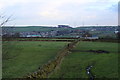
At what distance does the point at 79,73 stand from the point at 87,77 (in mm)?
1869

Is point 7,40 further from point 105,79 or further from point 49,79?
point 105,79

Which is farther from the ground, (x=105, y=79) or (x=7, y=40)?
(x=7, y=40)

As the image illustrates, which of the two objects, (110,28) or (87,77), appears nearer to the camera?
(87,77)

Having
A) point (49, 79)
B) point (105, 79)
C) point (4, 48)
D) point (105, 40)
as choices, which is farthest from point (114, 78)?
point (105, 40)

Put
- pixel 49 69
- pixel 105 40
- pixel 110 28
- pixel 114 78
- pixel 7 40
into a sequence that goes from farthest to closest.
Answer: pixel 110 28
pixel 105 40
pixel 49 69
pixel 114 78
pixel 7 40

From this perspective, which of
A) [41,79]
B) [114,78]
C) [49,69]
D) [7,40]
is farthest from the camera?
[49,69]

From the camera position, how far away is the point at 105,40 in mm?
67812

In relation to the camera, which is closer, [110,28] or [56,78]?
[56,78]

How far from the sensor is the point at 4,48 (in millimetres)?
15648

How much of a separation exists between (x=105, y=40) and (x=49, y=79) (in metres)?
51.6

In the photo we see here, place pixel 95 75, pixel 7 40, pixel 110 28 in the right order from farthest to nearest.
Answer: pixel 110 28 < pixel 95 75 < pixel 7 40

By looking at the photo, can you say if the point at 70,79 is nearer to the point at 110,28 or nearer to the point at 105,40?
the point at 105,40

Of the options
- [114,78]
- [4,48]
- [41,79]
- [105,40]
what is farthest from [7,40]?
[105,40]

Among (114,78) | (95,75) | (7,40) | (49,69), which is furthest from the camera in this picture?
(49,69)
